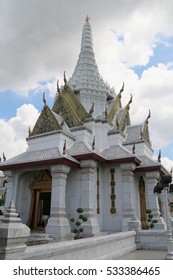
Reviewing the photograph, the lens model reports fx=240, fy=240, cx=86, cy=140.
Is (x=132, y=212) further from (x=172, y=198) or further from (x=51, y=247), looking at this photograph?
(x=172, y=198)

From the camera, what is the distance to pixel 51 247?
15.3 ft

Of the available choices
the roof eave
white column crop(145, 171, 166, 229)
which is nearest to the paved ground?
white column crop(145, 171, 166, 229)

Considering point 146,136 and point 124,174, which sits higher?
point 146,136

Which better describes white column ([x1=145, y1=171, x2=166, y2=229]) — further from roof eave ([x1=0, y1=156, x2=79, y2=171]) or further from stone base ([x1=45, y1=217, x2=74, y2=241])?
stone base ([x1=45, y1=217, x2=74, y2=241])

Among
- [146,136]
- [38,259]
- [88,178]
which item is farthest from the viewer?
[146,136]

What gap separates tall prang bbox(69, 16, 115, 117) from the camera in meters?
18.8

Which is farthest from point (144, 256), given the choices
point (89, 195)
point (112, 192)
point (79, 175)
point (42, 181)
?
point (42, 181)

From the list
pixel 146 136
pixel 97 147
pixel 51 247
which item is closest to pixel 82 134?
pixel 97 147

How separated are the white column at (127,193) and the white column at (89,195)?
1.56 meters

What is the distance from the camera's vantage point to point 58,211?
1120cm

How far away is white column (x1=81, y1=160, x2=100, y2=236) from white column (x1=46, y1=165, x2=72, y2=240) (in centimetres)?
89

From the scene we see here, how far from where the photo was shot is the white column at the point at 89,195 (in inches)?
453

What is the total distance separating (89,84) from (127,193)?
989 cm

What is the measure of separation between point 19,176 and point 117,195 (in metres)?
5.72
